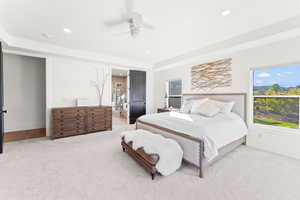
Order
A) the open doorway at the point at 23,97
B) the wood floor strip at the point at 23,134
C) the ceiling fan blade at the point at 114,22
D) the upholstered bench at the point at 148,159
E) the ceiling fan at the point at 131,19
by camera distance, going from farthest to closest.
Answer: the open doorway at the point at 23,97 < the wood floor strip at the point at 23,134 < the ceiling fan blade at the point at 114,22 < the ceiling fan at the point at 131,19 < the upholstered bench at the point at 148,159

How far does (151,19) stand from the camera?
2.47 meters

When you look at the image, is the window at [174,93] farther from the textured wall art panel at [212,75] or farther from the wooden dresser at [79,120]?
the wooden dresser at [79,120]

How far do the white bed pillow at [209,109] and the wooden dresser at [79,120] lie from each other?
3070 millimetres

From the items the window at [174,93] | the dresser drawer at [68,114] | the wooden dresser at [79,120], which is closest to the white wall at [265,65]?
the window at [174,93]

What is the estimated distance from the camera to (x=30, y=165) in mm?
2287

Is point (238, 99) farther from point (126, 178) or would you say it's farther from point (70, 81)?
point (70, 81)

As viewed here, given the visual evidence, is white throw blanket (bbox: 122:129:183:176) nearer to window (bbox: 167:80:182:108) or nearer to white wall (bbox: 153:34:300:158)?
white wall (bbox: 153:34:300:158)

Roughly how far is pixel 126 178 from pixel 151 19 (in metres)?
2.83

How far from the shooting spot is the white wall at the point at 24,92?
384 centimetres

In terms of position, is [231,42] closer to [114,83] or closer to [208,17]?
[208,17]

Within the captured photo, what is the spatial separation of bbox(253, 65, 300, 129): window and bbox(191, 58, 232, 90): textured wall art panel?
625mm

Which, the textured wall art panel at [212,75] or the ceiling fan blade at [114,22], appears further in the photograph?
the textured wall art panel at [212,75]

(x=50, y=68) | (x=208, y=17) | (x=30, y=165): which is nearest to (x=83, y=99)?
(x=50, y=68)

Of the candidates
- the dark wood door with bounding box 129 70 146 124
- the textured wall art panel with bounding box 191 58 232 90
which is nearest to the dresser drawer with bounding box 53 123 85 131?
the dark wood door with bounding box 129 70 146 124
